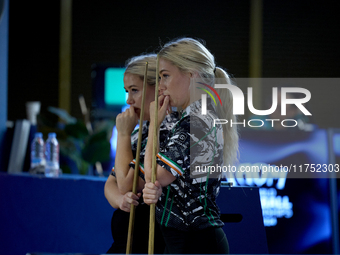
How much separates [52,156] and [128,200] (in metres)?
1.94

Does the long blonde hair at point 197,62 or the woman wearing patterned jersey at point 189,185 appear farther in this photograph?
the long blonde hair at point 197,62

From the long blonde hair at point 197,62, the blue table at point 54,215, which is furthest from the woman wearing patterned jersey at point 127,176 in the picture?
the blue table at point 54,215

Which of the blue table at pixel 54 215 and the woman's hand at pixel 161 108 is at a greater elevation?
the woman's hand at pixel 161 108

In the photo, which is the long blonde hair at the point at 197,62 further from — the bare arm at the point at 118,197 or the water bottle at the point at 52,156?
the water bottle at the point at 52,156

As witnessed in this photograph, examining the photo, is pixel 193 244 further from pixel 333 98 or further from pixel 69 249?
pixel 333 98

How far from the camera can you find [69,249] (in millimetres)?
2242

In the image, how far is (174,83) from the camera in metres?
1.23

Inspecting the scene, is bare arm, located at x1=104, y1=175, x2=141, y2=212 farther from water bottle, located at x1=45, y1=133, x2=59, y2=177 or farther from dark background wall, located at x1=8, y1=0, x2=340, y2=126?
dark background wall, located at x1=8, y1=0, x2=340, y2=126

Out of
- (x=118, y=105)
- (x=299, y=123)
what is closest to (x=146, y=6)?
(x=118, y=105)

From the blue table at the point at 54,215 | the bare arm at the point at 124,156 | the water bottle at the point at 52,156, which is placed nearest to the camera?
the bare arm at the point at 124,156

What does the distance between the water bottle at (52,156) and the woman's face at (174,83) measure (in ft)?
5.14

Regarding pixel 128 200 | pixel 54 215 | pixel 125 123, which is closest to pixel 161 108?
pixel 125 123

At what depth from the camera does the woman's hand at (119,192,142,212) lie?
1179 millimetres

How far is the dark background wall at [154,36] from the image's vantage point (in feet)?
20.9
